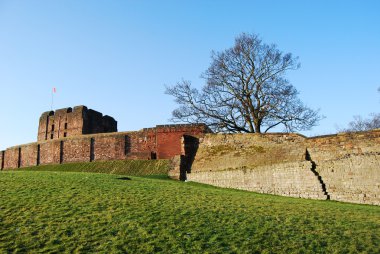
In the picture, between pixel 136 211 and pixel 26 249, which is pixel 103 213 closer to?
pixel 136 211

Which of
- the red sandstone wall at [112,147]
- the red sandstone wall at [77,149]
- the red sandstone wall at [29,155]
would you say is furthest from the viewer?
the red sandstone wall at [29,155]

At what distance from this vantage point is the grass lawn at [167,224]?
746 cm

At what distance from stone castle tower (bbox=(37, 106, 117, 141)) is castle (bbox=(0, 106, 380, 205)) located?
38.4ft

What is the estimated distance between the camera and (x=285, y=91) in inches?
1024

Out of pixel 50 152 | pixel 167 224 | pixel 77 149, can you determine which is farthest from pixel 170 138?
pixel 167 224

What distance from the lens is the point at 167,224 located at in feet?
28.8

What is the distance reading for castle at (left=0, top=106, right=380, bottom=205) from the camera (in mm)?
15328

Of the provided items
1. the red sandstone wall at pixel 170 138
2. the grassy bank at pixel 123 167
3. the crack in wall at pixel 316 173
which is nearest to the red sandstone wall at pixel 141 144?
the red sandstone wall at pixel 170 138

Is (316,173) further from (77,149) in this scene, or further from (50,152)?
(50,152)

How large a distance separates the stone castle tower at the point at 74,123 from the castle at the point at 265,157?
11706mm

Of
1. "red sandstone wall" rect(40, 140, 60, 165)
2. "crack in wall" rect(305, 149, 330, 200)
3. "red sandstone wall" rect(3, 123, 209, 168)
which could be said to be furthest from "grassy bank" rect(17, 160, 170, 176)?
"crack in wall" rect(305, 149, 330, 200)

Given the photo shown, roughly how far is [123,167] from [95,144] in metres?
6.05

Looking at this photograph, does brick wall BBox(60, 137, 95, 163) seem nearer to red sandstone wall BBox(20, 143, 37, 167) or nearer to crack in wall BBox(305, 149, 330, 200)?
red sandstone wall BBox(20, 143, 37, 167)

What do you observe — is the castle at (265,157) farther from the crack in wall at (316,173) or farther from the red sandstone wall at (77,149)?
the red sandstone wall at (77,149)
